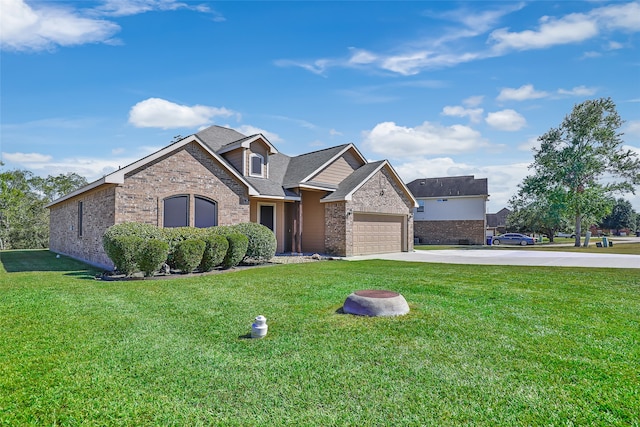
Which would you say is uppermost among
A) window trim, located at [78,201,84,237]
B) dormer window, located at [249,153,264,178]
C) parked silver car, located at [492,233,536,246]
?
dormer window, located at [249,153,264,178]

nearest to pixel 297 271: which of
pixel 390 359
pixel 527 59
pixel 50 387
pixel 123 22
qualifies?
pixel 390 359

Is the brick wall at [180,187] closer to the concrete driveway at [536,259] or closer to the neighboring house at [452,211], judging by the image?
the concrete driveway at [536,259]

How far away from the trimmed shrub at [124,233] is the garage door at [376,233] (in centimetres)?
1040

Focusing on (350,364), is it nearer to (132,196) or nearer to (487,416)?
(487,416)

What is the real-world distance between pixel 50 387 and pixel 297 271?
8.55m

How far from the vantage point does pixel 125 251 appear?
1012cm

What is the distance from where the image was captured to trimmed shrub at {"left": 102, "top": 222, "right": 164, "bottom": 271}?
34.1 ft

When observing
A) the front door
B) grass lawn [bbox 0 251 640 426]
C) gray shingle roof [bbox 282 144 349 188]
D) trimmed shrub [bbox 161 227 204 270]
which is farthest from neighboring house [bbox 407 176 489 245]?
grass lawn [bbox 0 251 640 426]

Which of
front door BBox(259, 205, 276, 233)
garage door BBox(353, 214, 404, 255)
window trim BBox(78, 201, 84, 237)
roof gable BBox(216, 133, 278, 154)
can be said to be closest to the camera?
window trim BBox(78, 201, 84, 237)

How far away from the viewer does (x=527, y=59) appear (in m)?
13.0

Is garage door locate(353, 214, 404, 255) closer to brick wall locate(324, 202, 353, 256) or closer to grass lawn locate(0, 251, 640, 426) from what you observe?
brick wall locate(324, 202, 353, 256)

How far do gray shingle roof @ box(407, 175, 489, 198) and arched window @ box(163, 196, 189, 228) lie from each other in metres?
27.1

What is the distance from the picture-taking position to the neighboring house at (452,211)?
3362 centimetres

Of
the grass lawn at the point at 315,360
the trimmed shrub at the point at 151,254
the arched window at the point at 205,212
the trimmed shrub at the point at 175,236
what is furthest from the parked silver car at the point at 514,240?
the trimmed shrub at the point at 151,254
